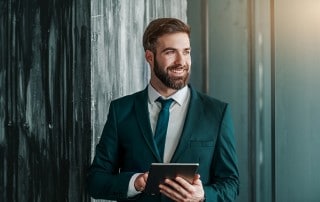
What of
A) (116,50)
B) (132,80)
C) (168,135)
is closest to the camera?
(168,135)

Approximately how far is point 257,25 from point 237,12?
5.0 inches

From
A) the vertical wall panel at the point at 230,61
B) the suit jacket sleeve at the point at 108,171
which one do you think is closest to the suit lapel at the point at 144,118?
the suit jacket sleeve at the point at 108,171

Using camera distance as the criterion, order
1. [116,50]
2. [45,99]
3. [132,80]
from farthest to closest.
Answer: [132,80] < [116,50] < [45,99]

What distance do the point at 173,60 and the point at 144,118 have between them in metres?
0.24

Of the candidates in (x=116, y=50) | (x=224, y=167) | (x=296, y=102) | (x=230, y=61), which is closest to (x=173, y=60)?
(x=224, y=167)

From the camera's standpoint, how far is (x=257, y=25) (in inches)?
123

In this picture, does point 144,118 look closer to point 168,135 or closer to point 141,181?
point 168,135

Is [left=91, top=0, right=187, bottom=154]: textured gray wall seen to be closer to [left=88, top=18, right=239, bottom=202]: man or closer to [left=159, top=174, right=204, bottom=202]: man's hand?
[left=88, top=18, right=239, bottom=202]: man

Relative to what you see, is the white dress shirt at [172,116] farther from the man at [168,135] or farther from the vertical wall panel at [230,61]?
the vertical wall panel at [230,61]

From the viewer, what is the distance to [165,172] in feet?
6.32

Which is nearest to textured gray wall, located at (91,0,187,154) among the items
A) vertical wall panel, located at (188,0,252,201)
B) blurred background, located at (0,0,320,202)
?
blurred background, located at (0,0,320,202)

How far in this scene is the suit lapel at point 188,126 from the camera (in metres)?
2.09

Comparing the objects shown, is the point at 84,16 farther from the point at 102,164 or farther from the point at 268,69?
the point at 268,69

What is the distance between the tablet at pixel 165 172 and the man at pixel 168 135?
0.05 m
